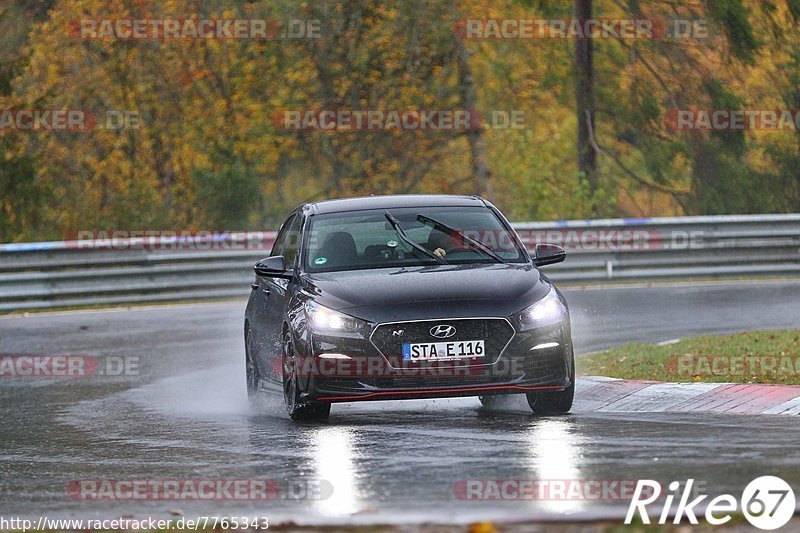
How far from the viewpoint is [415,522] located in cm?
725

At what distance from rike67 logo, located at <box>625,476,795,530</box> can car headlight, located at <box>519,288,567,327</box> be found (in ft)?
11.1

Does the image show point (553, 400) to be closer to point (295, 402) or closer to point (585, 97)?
point (295, 402)

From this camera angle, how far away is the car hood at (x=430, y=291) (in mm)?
11305

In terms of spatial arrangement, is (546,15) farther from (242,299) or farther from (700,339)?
(700,339)

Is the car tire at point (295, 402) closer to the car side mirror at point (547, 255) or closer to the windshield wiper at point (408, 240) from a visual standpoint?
the windshield wiper at point (408, 240)

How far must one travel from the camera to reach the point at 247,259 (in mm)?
25734

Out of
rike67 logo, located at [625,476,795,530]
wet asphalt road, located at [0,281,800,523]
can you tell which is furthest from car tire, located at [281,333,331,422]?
rike67 logo, located at [625,476,795,530]

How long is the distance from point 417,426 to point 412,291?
0.93 meters

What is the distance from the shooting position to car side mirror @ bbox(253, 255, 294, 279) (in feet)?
41.4

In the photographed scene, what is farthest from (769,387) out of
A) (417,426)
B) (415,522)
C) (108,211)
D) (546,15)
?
(546,15)

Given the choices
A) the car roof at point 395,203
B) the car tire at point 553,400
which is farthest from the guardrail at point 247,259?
the car tire at point 553,400

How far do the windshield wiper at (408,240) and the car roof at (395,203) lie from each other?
0.21 meters

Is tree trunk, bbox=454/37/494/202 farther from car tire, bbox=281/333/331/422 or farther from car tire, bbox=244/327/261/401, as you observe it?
car tire, bbox=281/333/331/422

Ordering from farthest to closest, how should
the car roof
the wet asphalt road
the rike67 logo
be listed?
the car roof, the wet asphalt road, the rike67 logo
